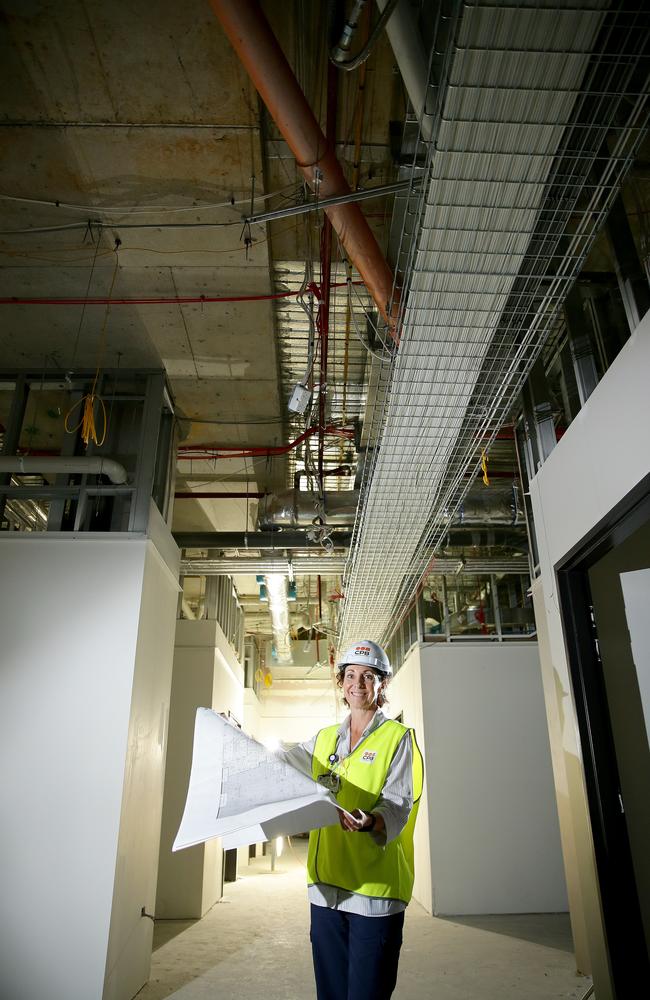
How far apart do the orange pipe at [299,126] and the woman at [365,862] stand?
1.62 metres

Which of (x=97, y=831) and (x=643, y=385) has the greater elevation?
(x=643, y=385)

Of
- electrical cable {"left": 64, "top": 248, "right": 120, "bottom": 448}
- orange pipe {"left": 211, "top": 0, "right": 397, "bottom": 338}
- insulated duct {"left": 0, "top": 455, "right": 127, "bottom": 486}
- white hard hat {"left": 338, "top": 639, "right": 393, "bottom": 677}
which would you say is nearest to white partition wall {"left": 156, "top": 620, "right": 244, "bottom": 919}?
electrical cable {"left": 64, "top": 248, "right": 120, "bottom": 448}

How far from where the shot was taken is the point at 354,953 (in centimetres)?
169

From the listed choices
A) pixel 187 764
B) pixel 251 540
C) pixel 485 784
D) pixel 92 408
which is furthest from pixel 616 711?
pixel 187 764

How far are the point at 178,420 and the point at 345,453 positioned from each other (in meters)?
1.51

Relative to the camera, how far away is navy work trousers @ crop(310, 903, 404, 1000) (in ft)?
5.42

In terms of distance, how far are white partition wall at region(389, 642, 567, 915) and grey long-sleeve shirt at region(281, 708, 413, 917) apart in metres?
4.41

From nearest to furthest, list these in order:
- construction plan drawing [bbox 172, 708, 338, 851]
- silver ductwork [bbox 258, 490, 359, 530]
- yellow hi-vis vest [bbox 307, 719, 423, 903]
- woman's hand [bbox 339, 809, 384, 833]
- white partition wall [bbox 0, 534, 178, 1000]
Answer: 1. construction plan drawing [bbox 172, 708, 338, 851]
2. woman's hand [bbox 339, 809, 384, 833]
3. yellow hi-vis vest [bbox 307, 719, 423, 903]
4. white partition wall [bbox 0, 534, 178, 1000]
5. silver ductwork [bbox 258, 490, 359, 530]

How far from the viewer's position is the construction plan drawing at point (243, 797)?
1447 millimetres

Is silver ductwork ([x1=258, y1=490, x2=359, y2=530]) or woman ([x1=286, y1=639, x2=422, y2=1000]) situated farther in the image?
silver ductwork ([x1=258, y1=490, x2=359, y2=530])

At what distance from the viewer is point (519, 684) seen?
245 inches

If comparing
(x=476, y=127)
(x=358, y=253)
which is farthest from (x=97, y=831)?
(x=476, y=127)

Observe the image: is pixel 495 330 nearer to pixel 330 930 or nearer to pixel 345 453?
pixel 330 930

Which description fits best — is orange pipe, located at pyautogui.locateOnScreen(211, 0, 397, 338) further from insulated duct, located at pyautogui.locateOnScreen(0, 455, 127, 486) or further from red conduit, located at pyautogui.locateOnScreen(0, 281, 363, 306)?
insulated duct, located at pyautogui.locateOnScreen(0, 455, 127, 486)
